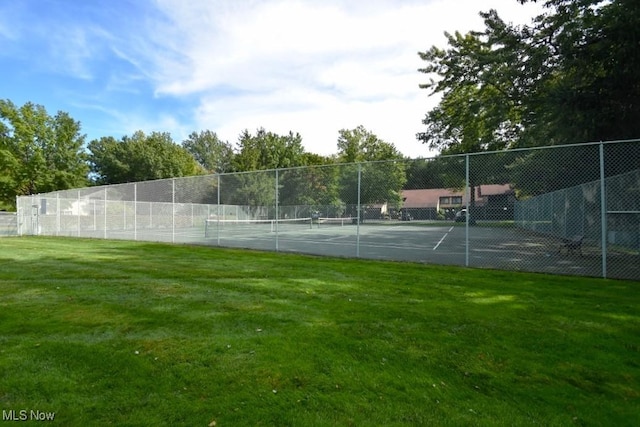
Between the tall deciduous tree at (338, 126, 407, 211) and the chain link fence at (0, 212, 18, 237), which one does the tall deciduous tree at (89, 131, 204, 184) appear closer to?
the chain link fence at (0, 212, 18, 237)

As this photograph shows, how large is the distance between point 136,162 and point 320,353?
162 feet

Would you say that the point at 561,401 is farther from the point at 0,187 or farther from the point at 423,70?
the point at 0,187

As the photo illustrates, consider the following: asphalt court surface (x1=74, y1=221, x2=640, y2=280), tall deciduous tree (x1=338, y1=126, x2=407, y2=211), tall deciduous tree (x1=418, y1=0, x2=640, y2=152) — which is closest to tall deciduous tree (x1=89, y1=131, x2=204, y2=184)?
asphalt court surface (x1=74, y1=221, x2=640, y2=280)

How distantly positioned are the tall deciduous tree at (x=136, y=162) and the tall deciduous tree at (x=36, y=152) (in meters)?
10.2

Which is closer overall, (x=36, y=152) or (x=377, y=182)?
(x=377, y=182)

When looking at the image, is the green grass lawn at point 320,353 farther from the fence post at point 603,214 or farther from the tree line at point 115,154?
the tree line at point 115,154

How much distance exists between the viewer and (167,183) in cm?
1641

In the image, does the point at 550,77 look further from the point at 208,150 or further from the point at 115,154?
the point at 208,150

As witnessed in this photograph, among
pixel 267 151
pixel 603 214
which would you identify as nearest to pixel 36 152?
pixel 267 151

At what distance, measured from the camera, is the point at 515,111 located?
17797mm

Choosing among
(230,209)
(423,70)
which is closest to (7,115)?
(230,209)

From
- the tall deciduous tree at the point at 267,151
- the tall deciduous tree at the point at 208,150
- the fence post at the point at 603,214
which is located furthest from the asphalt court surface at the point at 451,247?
the tall deciduous tree at the point at 208,150

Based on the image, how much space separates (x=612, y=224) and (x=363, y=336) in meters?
8.42

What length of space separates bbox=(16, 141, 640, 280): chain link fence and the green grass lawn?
291cm
